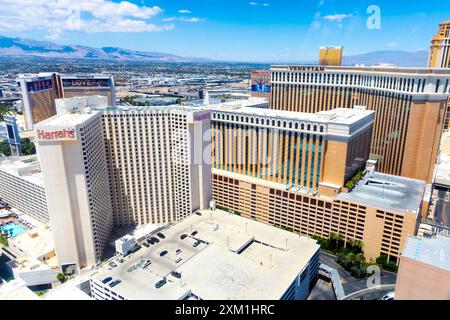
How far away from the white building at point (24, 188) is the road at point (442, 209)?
83741mm

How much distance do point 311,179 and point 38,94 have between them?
10435 cm

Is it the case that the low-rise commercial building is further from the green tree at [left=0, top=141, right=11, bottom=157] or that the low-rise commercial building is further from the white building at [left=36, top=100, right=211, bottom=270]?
the green tree at [left=0, top=141, right=11, bottom=157]

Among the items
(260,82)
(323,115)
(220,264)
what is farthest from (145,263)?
(260,82)

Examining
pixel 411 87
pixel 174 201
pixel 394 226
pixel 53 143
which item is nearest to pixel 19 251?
pixel 53 143

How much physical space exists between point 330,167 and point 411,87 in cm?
2649

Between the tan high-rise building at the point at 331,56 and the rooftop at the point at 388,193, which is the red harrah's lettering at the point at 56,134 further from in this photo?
the tan high-rise building at the point at 331,56

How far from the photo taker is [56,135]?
46.0 m

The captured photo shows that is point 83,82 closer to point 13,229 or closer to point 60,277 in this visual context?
point 13,229

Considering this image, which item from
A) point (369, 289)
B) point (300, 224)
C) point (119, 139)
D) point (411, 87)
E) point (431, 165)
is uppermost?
point (411, 87)

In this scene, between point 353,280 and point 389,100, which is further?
point 389,100

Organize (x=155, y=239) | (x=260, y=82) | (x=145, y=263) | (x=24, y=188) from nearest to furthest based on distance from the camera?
(x=145, y=263) → (x=155, y=239) → (x=24, y=188) → (x=260, y=82)

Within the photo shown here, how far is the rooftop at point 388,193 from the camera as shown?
5379 centimetres

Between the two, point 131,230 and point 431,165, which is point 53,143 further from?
point 431,165

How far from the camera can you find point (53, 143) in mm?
46656
